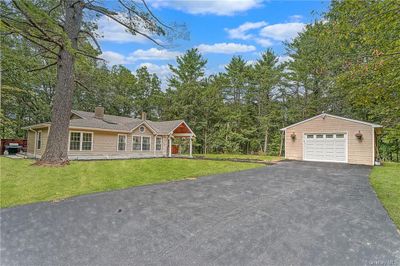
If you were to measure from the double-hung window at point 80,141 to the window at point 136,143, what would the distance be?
338 centimetres

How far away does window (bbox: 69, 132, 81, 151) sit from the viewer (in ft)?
49.9

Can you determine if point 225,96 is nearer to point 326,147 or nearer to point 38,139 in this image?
point 326,147

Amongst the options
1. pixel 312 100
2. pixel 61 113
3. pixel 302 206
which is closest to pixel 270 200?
pixel 302 206

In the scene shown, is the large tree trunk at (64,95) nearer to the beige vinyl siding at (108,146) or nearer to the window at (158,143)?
the beige vinyl siding at (108,146)

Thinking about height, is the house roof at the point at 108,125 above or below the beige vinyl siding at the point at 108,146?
above

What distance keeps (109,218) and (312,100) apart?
84.8ft

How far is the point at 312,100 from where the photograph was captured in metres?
25.6

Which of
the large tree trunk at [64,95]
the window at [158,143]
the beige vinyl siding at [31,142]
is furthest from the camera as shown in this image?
the window at [158,143]

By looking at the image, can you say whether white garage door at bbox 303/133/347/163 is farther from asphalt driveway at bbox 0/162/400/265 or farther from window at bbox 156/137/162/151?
window at bbox 156/137/162/151

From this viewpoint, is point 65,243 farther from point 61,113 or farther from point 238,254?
point 61,113

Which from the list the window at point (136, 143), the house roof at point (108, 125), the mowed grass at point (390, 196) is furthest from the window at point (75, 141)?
the mowed grass at point (390, 196)

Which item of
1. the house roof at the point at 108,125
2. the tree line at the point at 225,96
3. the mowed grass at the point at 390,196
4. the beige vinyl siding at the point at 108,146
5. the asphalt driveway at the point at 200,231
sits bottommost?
the asphalt driveway at the point at 200,231

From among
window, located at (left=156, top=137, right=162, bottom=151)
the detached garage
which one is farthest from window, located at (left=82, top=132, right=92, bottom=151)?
the detached garage

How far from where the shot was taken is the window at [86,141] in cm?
1572
